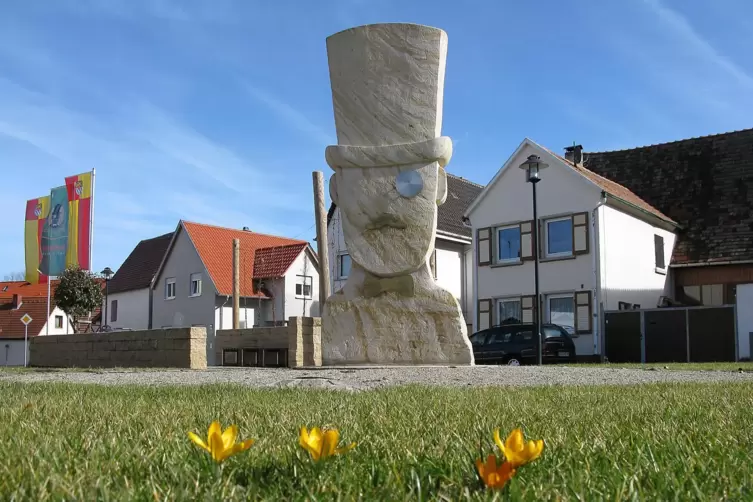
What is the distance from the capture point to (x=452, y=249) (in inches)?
1359

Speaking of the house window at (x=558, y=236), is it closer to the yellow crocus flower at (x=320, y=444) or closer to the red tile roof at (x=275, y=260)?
the red tile roof at (x=275, y=260)

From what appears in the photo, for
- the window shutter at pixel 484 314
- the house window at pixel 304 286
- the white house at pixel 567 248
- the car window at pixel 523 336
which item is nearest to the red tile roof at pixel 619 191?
the white house at pixel 567 248

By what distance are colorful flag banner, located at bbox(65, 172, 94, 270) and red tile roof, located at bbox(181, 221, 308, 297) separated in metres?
9.09

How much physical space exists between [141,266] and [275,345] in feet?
101

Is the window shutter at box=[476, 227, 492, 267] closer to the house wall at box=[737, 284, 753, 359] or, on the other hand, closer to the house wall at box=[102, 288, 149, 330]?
the house wall at box=[737, 284, 753, 359]

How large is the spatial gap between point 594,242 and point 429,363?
56.9 feet

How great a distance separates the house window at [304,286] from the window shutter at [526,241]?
15416mm

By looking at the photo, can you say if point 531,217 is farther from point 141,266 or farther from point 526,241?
point 141,266

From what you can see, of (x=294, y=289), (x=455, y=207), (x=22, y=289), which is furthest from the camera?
(x=22, y=289)

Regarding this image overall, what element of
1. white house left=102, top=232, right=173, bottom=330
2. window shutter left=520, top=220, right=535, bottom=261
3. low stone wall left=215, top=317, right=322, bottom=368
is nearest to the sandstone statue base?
low stone wall left=215, top=317, right=322, bottom=368

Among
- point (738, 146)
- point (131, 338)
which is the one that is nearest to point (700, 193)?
point (738, 146)

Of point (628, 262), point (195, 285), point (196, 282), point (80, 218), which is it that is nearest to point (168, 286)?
point (195, 285)

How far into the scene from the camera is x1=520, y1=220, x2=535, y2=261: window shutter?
91.9ft

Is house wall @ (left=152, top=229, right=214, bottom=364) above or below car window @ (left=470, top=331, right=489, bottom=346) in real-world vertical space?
above
